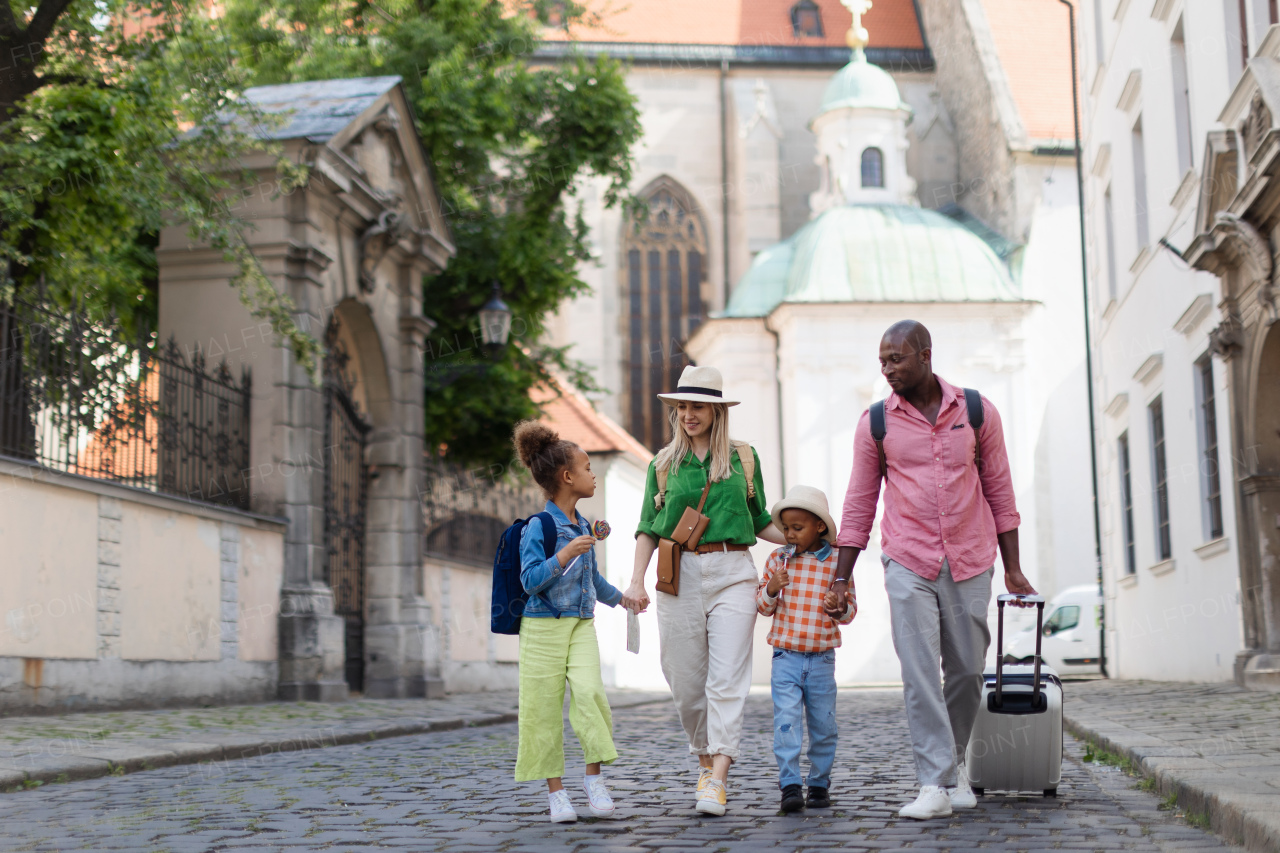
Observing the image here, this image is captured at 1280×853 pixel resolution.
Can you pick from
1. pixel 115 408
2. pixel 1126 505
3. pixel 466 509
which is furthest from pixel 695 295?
pixel 115 408

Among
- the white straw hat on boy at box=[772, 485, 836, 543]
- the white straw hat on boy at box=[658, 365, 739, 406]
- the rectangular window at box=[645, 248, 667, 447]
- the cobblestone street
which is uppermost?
the rectangular window at box=[645, 248, 667, 447]

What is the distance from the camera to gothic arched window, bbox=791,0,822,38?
41969mm

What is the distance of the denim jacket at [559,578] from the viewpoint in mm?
5434

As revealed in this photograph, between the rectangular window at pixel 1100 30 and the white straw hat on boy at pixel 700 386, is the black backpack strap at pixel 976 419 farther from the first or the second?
the rectangular window at pixel 1100 30

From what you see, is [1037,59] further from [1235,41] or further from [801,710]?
[801,710]

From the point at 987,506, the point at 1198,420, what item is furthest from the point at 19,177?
the point at 1198,420

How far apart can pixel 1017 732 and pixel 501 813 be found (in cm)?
196

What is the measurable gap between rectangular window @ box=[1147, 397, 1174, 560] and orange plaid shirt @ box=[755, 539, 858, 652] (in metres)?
12.2

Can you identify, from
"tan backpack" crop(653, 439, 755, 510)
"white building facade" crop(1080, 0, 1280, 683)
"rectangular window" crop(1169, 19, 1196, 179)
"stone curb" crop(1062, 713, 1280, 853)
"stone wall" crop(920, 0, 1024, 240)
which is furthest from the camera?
"stone wall" crop(920, 0, 1024, 240)

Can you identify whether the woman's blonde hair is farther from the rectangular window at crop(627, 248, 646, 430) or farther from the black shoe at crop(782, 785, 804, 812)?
the rectangular window at crop(627, 248, 646, 430)

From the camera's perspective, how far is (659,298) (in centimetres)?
3812

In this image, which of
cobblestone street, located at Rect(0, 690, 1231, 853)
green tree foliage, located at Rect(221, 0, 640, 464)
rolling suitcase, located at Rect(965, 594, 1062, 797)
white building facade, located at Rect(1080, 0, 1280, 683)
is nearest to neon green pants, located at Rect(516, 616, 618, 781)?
cobblestone street, located at Rect(0, 690, 1231, 853)

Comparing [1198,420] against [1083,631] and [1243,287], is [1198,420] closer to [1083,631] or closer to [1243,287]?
[1243,287]

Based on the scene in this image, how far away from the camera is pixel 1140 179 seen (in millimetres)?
17906
